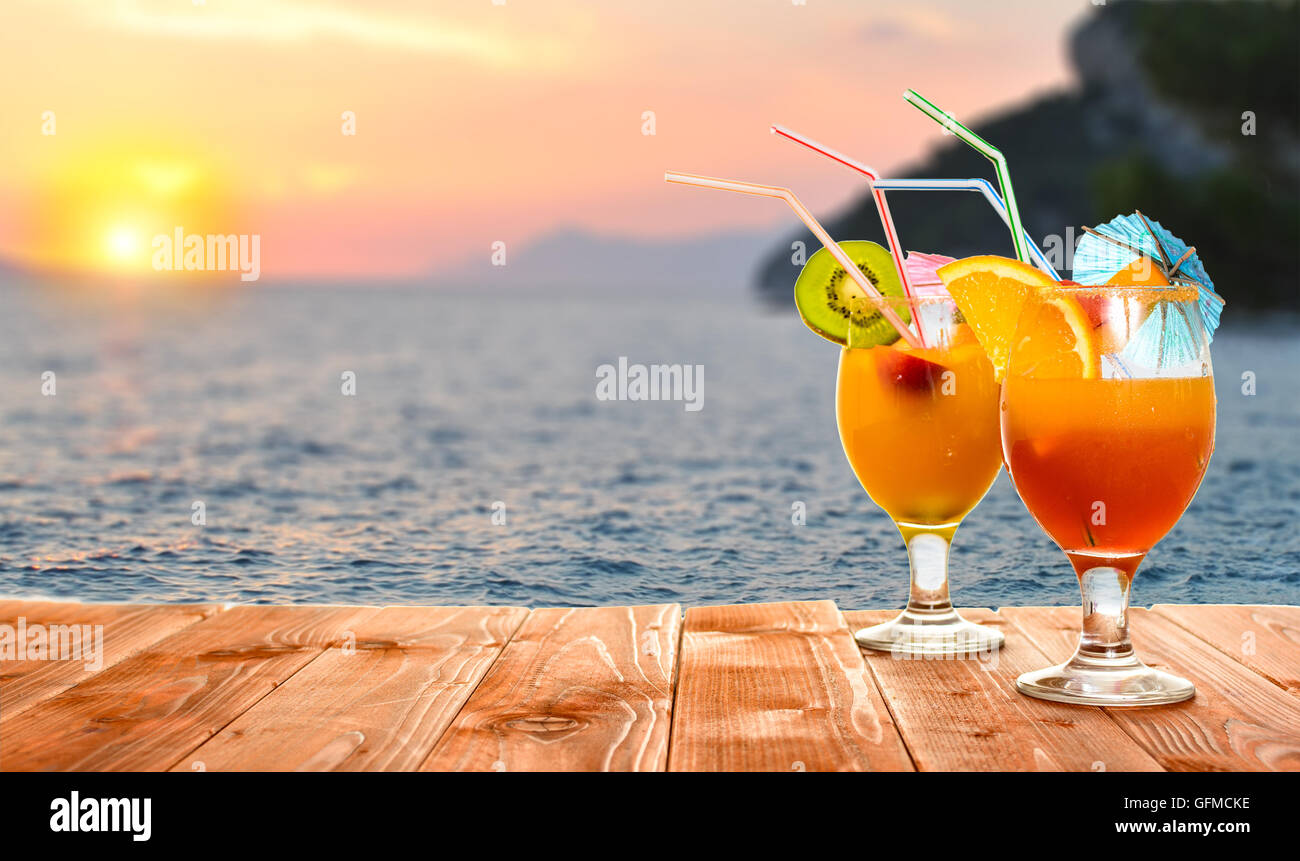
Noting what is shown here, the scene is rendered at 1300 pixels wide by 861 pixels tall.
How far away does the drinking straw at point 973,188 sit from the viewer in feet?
3.92

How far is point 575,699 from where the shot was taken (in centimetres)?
101

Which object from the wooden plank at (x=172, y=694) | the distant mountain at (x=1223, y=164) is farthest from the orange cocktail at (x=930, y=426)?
the distant mountain at (x=1223, y=164)

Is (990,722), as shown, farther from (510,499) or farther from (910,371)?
(510,499)

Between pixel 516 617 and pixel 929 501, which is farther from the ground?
pixel 929 501

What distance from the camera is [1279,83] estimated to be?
22.6 m

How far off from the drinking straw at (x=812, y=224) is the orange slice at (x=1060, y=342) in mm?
217

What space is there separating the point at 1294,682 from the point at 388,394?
886 centimetres

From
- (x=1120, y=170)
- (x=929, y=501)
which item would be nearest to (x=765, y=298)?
(x=1120, y=170)

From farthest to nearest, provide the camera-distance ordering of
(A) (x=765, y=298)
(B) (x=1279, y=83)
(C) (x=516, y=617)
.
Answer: (A) (x=765, y=298)
(B) (x=1279, y=83)
(C) (x=516, y=617)

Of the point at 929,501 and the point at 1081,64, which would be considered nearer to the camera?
the point at 929,501

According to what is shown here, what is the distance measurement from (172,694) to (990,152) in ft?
2.93

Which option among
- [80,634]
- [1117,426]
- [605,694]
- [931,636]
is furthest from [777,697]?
[80,634]
